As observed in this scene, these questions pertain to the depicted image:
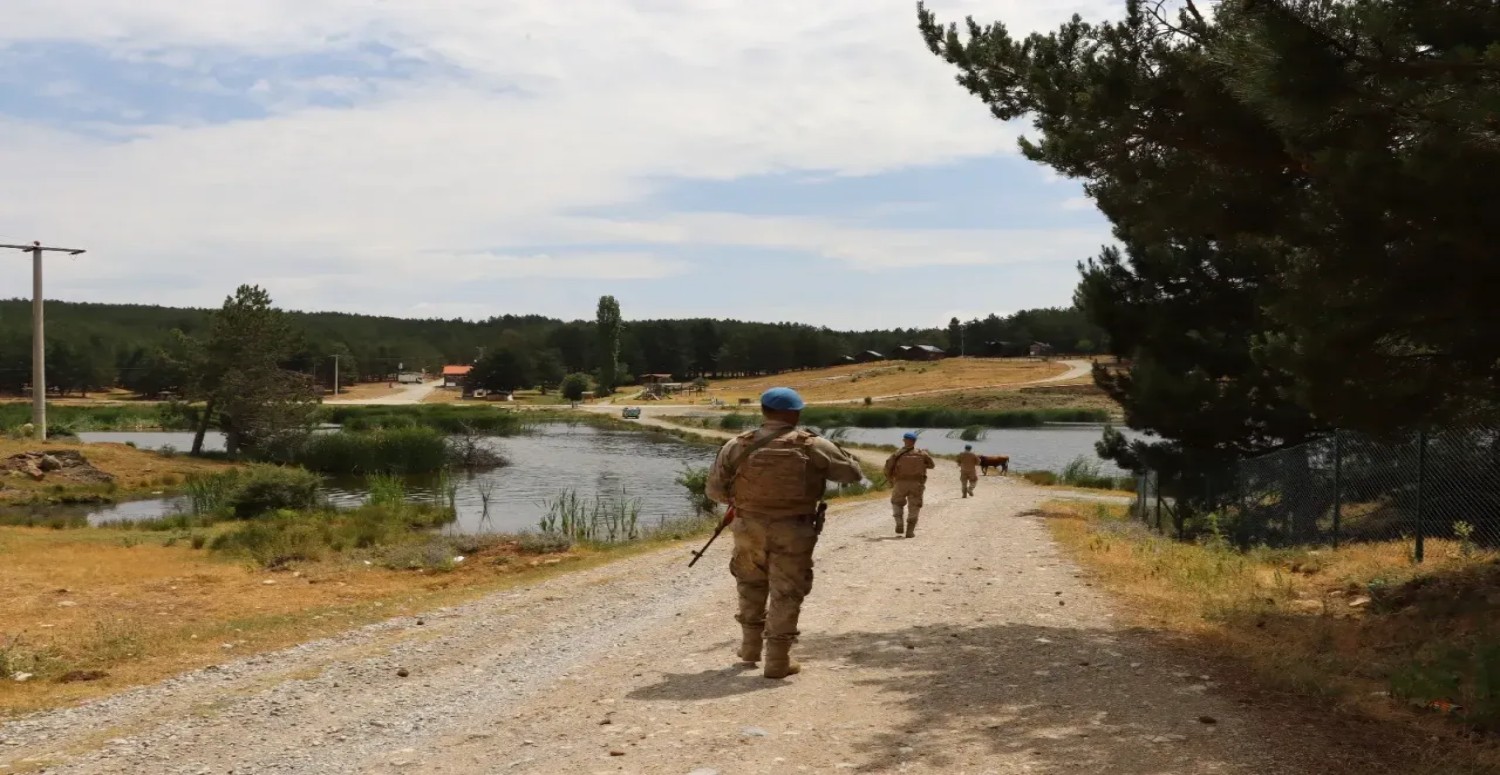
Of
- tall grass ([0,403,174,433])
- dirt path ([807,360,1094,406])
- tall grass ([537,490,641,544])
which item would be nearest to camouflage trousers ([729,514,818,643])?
tall grass ([537,490,641,544])

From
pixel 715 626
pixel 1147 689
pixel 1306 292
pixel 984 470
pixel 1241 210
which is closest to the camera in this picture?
pixel 1147 689

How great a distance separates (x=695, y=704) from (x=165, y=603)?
9.83 meters

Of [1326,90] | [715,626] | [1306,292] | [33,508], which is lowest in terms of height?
[33,508]

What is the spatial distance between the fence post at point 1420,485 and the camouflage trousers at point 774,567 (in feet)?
25.6

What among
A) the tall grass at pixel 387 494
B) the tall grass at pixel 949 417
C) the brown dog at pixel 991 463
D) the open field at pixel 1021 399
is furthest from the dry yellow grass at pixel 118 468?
the open field at pixel 1021 399

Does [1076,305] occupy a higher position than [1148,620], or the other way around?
[1076,305]

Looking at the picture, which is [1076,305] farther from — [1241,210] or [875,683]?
[875,683]

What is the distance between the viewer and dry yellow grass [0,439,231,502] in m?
37.5

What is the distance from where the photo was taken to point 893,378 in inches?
4712

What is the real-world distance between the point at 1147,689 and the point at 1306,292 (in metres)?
2.90

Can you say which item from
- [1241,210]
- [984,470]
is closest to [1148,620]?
[1241,210]

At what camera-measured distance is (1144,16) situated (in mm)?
8961

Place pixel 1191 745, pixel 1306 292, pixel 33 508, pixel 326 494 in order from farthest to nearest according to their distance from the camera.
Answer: pixel 326 494 → pixel 33 508 → pixel 1306 292 → pixel 1191 745

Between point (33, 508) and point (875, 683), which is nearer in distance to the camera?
point (875, 683)
